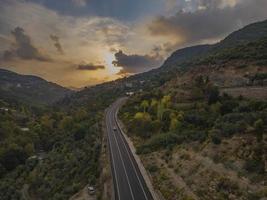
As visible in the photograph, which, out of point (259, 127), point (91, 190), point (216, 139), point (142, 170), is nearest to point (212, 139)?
point (216, 139)

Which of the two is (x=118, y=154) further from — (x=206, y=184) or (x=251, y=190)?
(x=251, y=190)

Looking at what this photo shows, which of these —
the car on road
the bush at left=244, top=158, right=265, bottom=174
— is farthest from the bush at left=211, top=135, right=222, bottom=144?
the car on road

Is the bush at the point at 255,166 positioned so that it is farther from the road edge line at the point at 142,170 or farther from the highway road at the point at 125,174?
the highway road at the point at 125,174

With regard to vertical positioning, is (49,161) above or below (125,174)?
below

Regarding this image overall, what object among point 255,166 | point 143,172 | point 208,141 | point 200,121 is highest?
point 200,121

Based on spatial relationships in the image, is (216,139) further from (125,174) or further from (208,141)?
(125,174)

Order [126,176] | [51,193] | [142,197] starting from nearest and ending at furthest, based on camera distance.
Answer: [142,197]
[126,176]
[51,193]

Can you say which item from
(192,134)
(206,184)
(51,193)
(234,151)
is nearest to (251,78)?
(192,134)

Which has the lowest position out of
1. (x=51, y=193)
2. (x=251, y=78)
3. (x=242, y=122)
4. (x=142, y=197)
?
(x=51, y=193)
